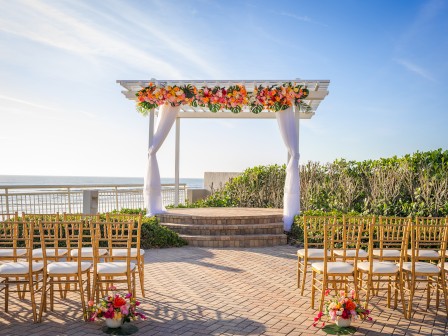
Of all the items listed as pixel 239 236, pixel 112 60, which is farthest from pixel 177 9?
pixel 239 236

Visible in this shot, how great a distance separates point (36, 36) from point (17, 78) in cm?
534

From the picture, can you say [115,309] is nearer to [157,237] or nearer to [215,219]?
[157,237]

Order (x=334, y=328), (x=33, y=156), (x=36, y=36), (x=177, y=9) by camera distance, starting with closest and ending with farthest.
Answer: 1. (x=334, y=328)
2. (x=177, y=9)
3. (x=36, y=36)
4. (x=33, y=156)

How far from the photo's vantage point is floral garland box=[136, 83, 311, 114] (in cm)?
1052

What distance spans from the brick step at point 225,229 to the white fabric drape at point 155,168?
0.76 meters

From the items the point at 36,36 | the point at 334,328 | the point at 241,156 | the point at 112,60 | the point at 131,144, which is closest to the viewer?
the point at 334,328

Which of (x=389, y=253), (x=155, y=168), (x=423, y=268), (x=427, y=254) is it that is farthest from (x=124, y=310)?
(x=155, y=168)

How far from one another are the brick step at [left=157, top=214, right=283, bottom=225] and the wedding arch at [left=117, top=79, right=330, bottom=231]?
14.7 inches

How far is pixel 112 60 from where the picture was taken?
11.0 metres

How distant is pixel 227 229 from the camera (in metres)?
9.95

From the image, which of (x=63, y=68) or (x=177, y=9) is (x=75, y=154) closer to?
(x=63, y=68)

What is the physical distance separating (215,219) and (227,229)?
383mm

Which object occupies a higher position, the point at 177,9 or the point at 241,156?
the point at 177,9

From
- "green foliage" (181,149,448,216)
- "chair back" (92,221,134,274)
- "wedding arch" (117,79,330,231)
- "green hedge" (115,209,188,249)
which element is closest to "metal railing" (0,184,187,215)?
"wedding arch" (117,79,330,231)
